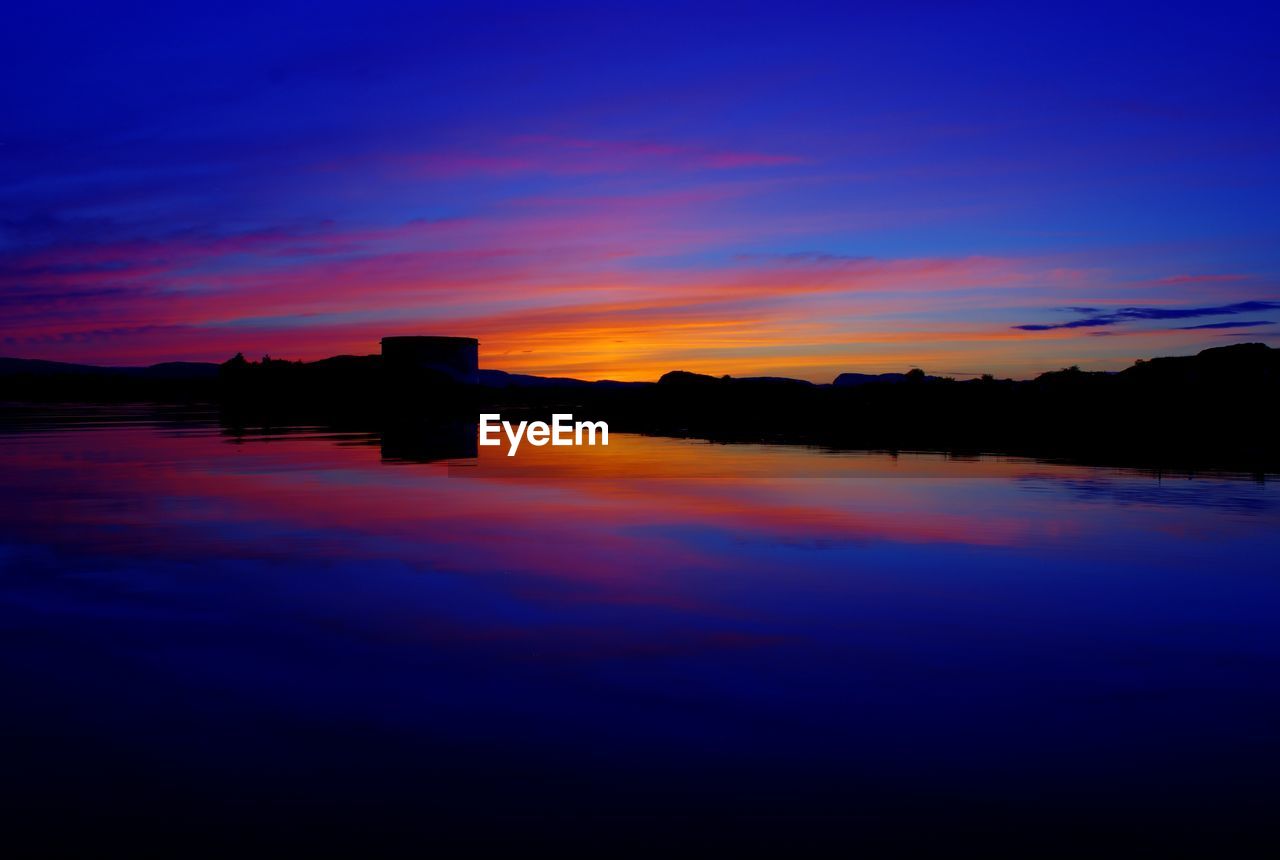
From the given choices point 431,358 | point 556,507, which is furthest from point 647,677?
point 431,358

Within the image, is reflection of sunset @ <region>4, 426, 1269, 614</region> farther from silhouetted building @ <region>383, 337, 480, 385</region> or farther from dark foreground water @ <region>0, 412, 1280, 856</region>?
silhouetted building @ <region>383, 337, 480, 385</region>

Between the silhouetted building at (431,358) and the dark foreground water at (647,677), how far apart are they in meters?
66.5

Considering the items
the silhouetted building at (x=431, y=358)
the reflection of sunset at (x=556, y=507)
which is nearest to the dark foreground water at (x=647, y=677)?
the reflection of sunset at (x=556, y=507)

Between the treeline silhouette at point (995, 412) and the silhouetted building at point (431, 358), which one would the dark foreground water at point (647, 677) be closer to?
the treeline silhouette at point (995, 412)

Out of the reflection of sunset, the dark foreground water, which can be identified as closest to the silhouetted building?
the reflection of sunset

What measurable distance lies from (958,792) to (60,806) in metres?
4.77

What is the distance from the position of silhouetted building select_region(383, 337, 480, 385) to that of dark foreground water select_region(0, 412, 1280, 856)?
2617 inches

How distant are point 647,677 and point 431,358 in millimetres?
76793

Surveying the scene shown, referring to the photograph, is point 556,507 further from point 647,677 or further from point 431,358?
point 431,358

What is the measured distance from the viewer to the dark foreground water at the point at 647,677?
223 inches

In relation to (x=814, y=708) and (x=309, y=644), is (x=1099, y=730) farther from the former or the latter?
(x=309, y=644)

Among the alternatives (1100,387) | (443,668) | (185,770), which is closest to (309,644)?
(443,668)

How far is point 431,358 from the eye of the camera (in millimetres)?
82688

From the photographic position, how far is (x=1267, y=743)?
21.2 feet
